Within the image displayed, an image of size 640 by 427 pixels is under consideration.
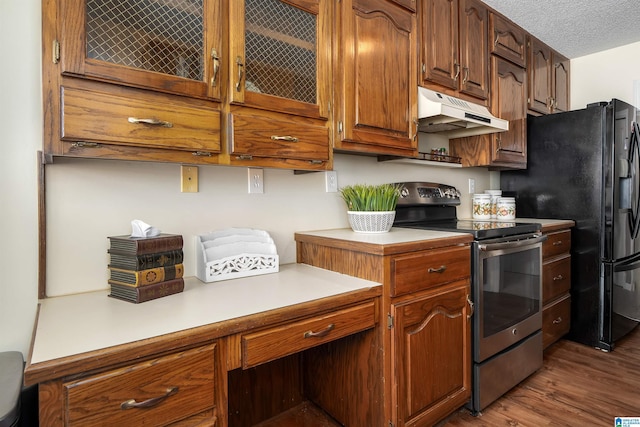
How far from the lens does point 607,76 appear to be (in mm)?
3068

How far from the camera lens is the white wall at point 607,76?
116 inches

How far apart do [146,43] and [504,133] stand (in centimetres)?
229

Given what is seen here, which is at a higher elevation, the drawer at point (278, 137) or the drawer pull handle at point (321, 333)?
the drawer at point (278, 137)

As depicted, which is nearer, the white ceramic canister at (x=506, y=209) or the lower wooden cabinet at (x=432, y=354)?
the lower wooden cabinet at (x=432, y=354)

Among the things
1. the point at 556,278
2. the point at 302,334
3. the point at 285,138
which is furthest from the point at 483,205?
the point at 302,334

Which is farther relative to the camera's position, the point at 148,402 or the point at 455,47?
the point at 455,47

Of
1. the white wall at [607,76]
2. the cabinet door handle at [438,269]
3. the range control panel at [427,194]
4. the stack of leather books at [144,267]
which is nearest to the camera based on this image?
the stack of leather books at [144,267]

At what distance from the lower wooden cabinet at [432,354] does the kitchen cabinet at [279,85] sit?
73 centimetres

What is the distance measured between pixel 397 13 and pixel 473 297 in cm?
144

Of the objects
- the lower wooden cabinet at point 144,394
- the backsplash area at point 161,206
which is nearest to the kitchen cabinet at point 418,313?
the backsplash area at point 161,206

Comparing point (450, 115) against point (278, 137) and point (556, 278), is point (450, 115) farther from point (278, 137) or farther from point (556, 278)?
point (556, 278)

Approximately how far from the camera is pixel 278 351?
40.8 inches

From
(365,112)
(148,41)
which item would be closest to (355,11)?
(365,112)

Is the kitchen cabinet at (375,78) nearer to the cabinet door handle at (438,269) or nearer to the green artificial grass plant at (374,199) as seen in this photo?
the green artificial grass plant at (374,199)
